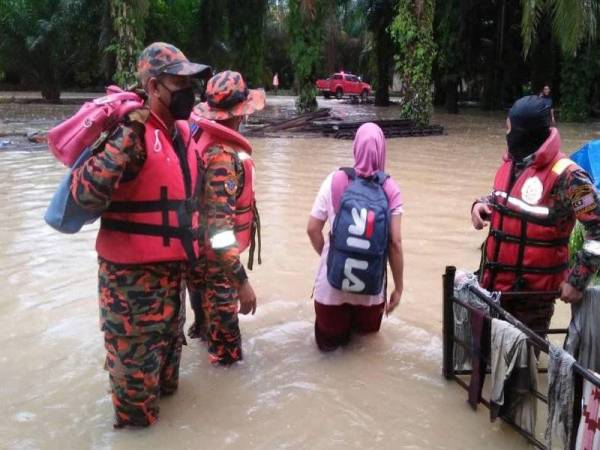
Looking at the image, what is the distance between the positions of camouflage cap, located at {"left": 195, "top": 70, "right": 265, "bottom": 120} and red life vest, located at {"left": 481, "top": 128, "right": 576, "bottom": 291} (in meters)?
1.53

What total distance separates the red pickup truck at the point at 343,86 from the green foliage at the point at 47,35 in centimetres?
1381

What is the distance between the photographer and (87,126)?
2.79 meters

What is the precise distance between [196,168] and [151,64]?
21.8 inches

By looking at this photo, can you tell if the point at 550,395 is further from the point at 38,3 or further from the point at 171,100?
the point at 38,3

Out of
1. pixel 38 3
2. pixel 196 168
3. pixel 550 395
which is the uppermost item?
pixel 38 3

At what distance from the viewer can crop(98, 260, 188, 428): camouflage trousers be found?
3061 millimetres

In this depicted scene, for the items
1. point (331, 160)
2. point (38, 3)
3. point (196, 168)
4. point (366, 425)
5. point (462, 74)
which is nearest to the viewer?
point (196, 168)

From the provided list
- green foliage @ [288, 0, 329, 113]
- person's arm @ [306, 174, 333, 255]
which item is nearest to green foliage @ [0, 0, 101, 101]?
green foliage @ [288, 0, 329, 113]

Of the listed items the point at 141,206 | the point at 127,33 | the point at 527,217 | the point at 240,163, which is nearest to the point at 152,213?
the point at 141,206

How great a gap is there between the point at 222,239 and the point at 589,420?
1.82 meters

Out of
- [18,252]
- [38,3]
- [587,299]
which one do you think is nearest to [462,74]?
[38,3]

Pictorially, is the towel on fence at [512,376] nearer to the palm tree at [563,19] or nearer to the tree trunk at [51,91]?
the palm tree at [563,19]

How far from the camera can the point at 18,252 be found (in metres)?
6.79

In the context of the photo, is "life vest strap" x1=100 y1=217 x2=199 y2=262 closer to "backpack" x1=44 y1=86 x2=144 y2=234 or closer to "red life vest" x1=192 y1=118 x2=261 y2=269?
"backpack" x1=44 y1=86 x2=144 y2=234
